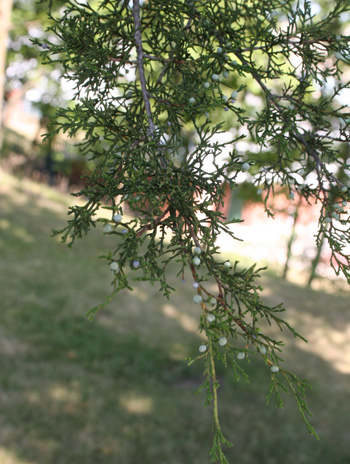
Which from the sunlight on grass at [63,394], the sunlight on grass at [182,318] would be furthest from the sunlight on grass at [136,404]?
the sunlight on grass at [182,318]

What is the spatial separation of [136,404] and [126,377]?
35.1 inches

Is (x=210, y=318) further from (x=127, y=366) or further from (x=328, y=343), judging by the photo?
(x=328, y=343)

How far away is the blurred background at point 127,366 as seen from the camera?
22.8 feet

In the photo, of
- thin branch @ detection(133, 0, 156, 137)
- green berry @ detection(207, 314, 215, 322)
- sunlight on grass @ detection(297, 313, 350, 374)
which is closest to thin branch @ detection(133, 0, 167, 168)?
thin branch @ detection(133, 0, 156, 137)

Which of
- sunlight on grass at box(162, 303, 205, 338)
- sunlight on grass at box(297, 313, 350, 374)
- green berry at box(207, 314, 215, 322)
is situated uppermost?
green berry at box(207, 314, 215, 322)

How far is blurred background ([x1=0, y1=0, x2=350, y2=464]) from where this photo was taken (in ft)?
22.8

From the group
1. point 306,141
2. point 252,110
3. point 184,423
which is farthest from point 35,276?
point 306,141

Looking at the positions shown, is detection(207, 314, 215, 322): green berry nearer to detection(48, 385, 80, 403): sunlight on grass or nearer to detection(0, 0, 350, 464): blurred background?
detection(0, 0, 350, 464): blurred background

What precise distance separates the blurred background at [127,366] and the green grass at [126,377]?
0.02 meters

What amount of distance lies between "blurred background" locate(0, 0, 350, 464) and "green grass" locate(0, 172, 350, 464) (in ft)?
0.08

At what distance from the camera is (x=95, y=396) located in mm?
7855

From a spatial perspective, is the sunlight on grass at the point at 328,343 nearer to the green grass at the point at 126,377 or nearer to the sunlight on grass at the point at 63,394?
the green grass at the point at 126,377

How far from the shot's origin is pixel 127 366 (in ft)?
29.7

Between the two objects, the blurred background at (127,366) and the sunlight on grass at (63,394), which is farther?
the sunlight on grass at (63,394)
